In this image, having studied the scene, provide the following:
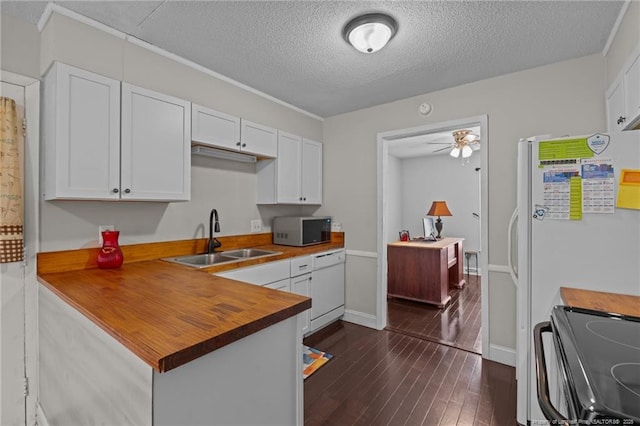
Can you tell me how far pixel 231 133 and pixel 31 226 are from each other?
4.80 ft

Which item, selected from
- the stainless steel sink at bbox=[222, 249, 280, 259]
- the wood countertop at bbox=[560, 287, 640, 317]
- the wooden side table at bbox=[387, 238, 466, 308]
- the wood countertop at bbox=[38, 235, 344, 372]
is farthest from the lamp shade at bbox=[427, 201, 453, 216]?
the wood countertop at bbox=[38, 235, 344, 372]

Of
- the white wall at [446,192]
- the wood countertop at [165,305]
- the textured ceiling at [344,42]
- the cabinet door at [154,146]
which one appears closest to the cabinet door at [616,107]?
the textured ceiling at [344,42]

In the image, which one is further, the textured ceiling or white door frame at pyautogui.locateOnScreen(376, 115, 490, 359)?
white door frame at pyautogui.locateOnScreen(376, 115, 490, 359)

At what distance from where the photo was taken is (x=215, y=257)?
2.64 m

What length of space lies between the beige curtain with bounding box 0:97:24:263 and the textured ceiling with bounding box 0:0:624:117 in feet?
2.17

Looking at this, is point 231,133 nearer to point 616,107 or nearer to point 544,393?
point 544,393

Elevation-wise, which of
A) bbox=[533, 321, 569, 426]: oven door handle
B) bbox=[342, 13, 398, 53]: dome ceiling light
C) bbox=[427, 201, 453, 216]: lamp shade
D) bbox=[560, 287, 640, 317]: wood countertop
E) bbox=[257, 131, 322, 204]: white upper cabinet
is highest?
bbox=[342, 13, 398, 53]: dome ceiling light

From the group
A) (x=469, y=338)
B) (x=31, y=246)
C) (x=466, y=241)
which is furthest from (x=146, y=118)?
(x=466, y=241)

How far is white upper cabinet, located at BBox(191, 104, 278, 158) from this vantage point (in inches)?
91.3

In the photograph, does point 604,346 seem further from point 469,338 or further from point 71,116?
point 71,116

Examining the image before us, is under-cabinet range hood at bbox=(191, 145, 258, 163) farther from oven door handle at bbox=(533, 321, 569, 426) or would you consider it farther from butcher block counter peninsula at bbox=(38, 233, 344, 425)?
oven door handle at bbox=(533, 321, 569, 426)

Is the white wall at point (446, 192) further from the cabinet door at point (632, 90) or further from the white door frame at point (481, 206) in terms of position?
the cabinet door at point (632, 90)

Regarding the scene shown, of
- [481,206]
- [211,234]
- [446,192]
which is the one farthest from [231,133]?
[446,192]

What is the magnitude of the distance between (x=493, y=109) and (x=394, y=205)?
376 centimetres
